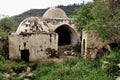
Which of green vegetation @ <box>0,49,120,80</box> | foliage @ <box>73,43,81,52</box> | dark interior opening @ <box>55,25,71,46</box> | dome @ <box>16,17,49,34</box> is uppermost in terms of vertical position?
dome @ <box>16,17,49,34</box>

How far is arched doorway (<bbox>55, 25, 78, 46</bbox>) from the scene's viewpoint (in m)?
26.1

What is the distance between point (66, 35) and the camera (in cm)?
2794

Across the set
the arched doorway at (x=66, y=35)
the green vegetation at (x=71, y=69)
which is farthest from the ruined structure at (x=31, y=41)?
the arched doorway at (x=66, y=35)

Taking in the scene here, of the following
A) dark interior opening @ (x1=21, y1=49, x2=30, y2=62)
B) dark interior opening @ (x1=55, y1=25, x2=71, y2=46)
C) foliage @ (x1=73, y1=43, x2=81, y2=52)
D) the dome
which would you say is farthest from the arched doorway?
dark interior opening @ (x1=21, y1=49, x2=30, y2=62)

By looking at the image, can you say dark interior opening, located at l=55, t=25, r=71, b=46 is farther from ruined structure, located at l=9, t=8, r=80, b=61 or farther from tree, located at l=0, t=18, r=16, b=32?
tree, located at l=0, t=18, r=16, b=32

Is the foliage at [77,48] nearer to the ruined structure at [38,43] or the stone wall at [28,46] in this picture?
the ruined structure at [38,43]

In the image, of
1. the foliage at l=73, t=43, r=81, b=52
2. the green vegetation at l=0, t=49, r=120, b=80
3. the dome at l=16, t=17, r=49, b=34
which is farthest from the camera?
the foliage at l=73, t=43, r=81, b=52

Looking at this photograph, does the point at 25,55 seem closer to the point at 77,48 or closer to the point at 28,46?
the point at 28,46

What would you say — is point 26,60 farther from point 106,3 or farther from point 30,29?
point 106,3

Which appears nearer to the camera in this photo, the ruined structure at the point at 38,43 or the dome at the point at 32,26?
the ruined structure at the point at 38,43

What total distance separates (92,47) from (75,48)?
401cm

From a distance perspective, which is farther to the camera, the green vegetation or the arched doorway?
the arched doorway

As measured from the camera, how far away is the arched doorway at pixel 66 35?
26091 millimetres

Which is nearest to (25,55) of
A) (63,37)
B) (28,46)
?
(28,46)
